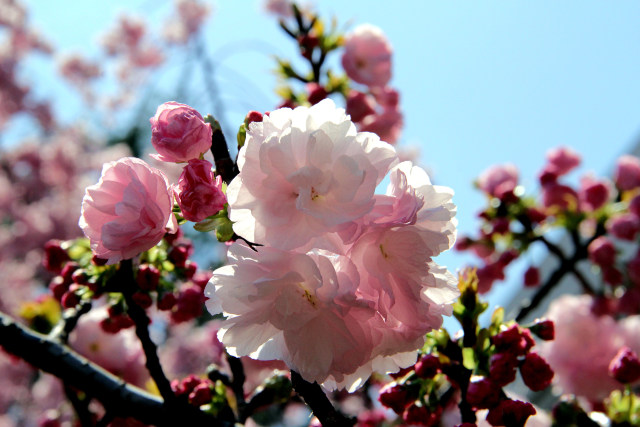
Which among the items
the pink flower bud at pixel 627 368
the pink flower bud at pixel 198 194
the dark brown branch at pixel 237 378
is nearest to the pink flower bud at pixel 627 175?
the pink flower bud at pixel 627 368

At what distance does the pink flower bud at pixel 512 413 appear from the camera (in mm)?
833

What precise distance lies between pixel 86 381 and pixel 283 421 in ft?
9.68

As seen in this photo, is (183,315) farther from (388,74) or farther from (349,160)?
(388,74)

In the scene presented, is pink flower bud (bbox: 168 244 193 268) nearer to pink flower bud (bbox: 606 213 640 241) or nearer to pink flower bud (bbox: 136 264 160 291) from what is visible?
pink flower bud (bbox: 136 264 160 291)

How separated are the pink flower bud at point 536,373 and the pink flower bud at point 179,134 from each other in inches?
24.7

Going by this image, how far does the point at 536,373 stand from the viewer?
896mm

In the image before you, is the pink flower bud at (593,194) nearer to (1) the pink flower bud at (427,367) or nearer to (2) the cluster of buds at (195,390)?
(1) the pink flower bud at (427,367)

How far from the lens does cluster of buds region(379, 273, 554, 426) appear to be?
868 millimetres

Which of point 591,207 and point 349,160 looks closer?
point 349,160

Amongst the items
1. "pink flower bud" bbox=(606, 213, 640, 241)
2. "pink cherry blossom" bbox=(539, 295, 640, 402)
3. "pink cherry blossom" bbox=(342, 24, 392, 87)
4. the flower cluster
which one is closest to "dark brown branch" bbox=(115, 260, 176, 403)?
the flower cluster

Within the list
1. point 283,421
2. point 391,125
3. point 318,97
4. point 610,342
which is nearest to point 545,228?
point 610,342

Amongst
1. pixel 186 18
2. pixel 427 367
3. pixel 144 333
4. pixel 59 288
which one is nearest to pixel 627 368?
pixel 427 367

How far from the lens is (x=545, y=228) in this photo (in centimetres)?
209

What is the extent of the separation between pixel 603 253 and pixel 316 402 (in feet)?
5.83
